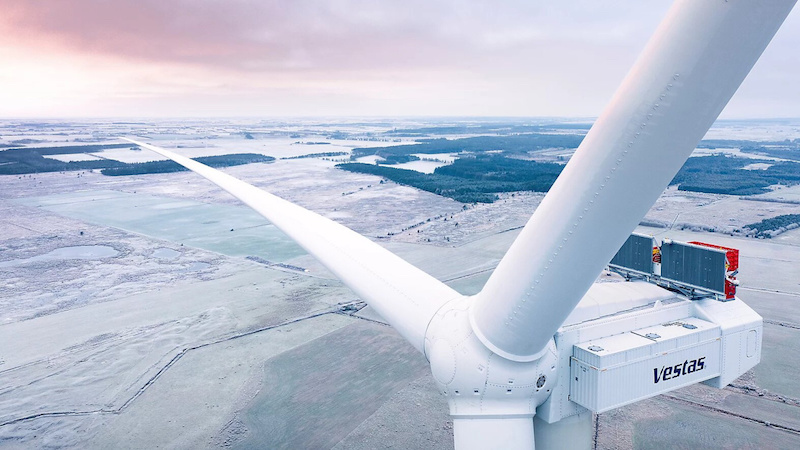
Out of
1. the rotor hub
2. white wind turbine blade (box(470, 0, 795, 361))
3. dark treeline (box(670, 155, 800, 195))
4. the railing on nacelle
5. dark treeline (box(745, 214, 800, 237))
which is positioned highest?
white wind turbine blade (box(470, 0, 795, 361))

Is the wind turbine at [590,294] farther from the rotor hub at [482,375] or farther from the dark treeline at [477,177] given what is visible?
the dark treeline at [477,177]

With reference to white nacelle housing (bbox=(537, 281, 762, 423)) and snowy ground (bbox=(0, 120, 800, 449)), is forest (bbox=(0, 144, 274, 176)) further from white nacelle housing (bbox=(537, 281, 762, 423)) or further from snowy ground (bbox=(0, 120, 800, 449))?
white nacelle housing (bbox=(537, 281, 762, 423))

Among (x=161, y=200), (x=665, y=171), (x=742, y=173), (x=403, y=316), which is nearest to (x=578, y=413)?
(x=403, y=316)

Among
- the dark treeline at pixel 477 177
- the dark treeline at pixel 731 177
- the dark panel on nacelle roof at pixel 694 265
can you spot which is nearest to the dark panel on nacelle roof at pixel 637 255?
the dark panel on nacelle roof at pixel 694 265

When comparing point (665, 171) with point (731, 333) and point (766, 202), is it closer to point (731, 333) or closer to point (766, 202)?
point (731, 333)

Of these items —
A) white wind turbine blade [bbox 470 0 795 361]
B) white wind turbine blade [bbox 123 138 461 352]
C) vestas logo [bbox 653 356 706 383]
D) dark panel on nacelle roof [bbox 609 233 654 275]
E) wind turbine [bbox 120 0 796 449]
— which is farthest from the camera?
dark panel on nacelle roof [bbox 609 233 654 275]

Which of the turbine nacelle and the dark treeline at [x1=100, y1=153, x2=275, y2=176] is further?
the dark treeline at [x1=100, y1=153, x2=275, y2=176]

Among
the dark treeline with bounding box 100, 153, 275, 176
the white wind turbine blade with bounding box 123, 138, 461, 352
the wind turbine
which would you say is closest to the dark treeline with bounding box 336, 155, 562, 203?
the dark treeline with bounding box 100, 153, 275, 176

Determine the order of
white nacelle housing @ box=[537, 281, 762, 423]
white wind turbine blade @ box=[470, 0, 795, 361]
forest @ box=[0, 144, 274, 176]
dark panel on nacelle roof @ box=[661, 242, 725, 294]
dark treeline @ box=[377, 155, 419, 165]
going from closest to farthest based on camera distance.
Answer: white wind turbine blade @ box=[470, 0, 795, 361]
white nacelle housing @ box=[537, 281, 762, 423]
dark panel on nacelle roof @ box=[661, 242, 725, 294]
forest @ box=[0, 144, 274, 176]
dark treeline @ box=[377, 155, 419, 165]
